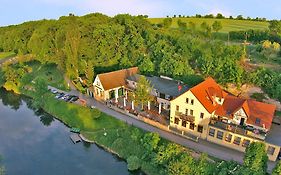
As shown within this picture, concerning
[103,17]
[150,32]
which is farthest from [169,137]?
[103,17]

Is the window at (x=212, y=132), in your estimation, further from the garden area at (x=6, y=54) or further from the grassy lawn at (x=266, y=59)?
the garden area at (x=6, y=54)

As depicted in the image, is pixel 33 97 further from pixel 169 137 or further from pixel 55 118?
pixel 169 137

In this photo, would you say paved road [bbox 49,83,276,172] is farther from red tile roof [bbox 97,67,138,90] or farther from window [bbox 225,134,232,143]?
red tile roof [bbox 97,67,138,90]

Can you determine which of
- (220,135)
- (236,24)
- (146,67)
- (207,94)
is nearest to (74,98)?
(146,67)

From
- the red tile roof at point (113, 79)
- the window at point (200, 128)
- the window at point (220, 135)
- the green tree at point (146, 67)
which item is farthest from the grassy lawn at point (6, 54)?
the window at point (220, 135)

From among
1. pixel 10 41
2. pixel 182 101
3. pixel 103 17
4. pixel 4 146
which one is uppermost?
pixel 103 17

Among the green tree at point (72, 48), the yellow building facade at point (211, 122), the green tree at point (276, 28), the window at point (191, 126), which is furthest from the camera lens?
the green tree at point (276, 28)

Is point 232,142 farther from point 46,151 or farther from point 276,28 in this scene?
point 276,28
